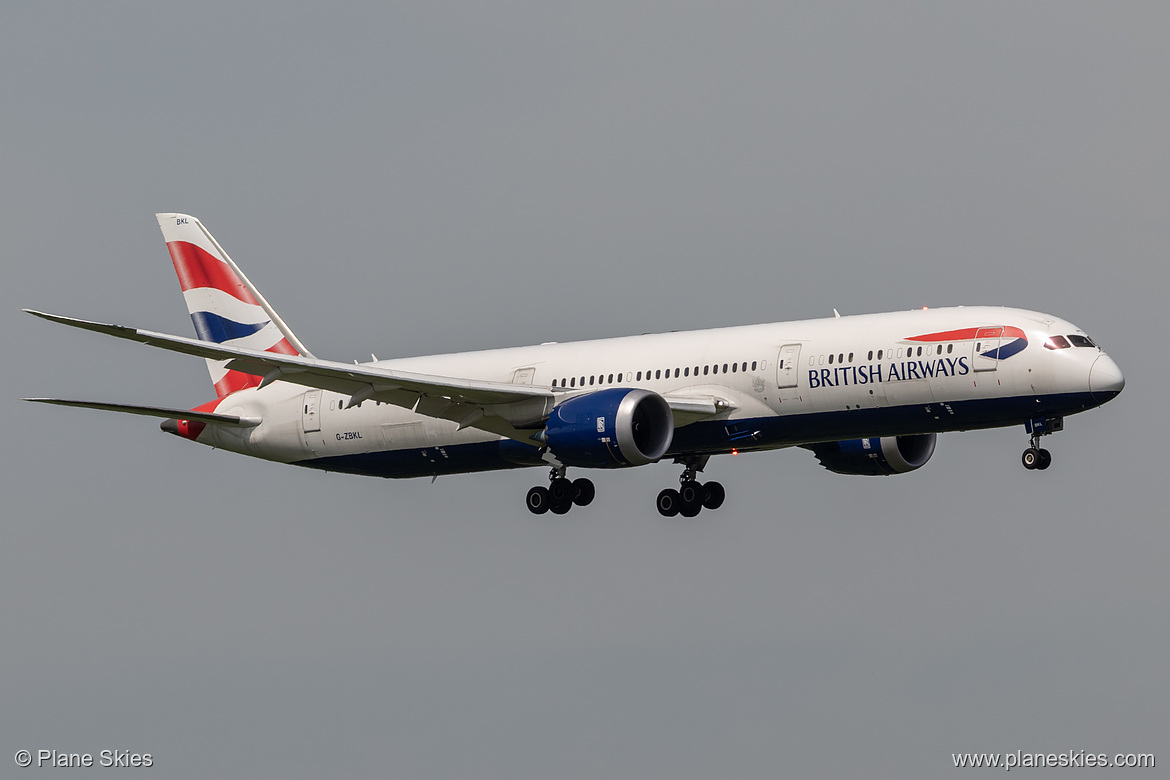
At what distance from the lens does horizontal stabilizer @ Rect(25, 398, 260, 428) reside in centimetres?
4762

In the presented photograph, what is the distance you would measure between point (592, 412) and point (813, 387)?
19.4 ft

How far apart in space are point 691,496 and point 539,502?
4.82 metres

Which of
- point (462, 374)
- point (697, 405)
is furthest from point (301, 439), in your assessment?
point (697, 405)

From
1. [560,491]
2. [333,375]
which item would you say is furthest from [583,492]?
[333,375]

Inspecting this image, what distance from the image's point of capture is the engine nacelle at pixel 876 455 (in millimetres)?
53938

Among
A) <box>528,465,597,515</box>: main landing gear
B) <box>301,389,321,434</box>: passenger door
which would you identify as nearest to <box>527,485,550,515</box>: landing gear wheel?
<box>528,465,597,515</box>: main landing gear

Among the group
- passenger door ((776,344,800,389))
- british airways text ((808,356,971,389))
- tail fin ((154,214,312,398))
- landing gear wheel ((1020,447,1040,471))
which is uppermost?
tail fin ((154,214,312,398))

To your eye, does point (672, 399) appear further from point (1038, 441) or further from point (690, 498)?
point (1038, 441)

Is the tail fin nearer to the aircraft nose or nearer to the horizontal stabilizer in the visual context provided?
the horizontal stabilizer

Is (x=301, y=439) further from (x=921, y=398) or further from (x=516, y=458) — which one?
(x=921, y=398)

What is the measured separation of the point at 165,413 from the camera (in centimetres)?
5228

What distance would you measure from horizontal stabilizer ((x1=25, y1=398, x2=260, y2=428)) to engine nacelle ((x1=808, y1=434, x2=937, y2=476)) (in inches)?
705

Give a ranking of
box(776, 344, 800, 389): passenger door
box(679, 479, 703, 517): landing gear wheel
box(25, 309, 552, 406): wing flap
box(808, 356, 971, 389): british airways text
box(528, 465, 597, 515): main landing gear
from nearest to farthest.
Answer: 1. box(25, 309, 552, 406): wing flap
2. box(808, 356, 971, 389): british airways text
3. box(776, 344, 800, 389): passenger door
4. box(528, 465, 597, 515): main landing gear
5. box(679, 479, 703, 517): landing gear wheel

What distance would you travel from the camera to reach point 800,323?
4881cm
